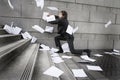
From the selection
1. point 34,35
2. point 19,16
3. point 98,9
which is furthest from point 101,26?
point 19,16

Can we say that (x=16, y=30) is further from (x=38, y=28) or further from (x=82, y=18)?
(x=82, y=18)

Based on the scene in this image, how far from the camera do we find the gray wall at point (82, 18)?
14.2ft

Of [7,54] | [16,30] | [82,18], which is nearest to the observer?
[7,54]

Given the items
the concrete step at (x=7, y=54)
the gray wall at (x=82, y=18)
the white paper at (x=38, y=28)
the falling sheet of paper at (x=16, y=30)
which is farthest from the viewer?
the white paper at (x=38, y=28)

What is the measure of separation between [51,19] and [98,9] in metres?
1.75

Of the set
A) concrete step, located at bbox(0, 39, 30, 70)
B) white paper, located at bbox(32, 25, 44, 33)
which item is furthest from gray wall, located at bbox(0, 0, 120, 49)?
concrete step, located at bbox(0, 39, 30, 70)

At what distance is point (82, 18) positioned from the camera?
492cm

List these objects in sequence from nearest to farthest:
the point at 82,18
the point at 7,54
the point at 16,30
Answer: the point at 7,54 → the point at 16,30 → the point at 82,18

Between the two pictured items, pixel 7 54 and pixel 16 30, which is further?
pixel 16 30

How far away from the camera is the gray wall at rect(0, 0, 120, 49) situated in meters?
4.32

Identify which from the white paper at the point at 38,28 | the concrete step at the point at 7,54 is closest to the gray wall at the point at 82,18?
the white paper at the point at 38,28

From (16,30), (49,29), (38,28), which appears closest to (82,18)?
(49,29)

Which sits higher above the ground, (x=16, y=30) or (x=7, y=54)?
(x=16, y=30)

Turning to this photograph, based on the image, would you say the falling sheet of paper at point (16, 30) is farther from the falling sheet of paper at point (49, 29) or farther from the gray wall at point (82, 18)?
the falling sheet of paper at point (49, 29)
